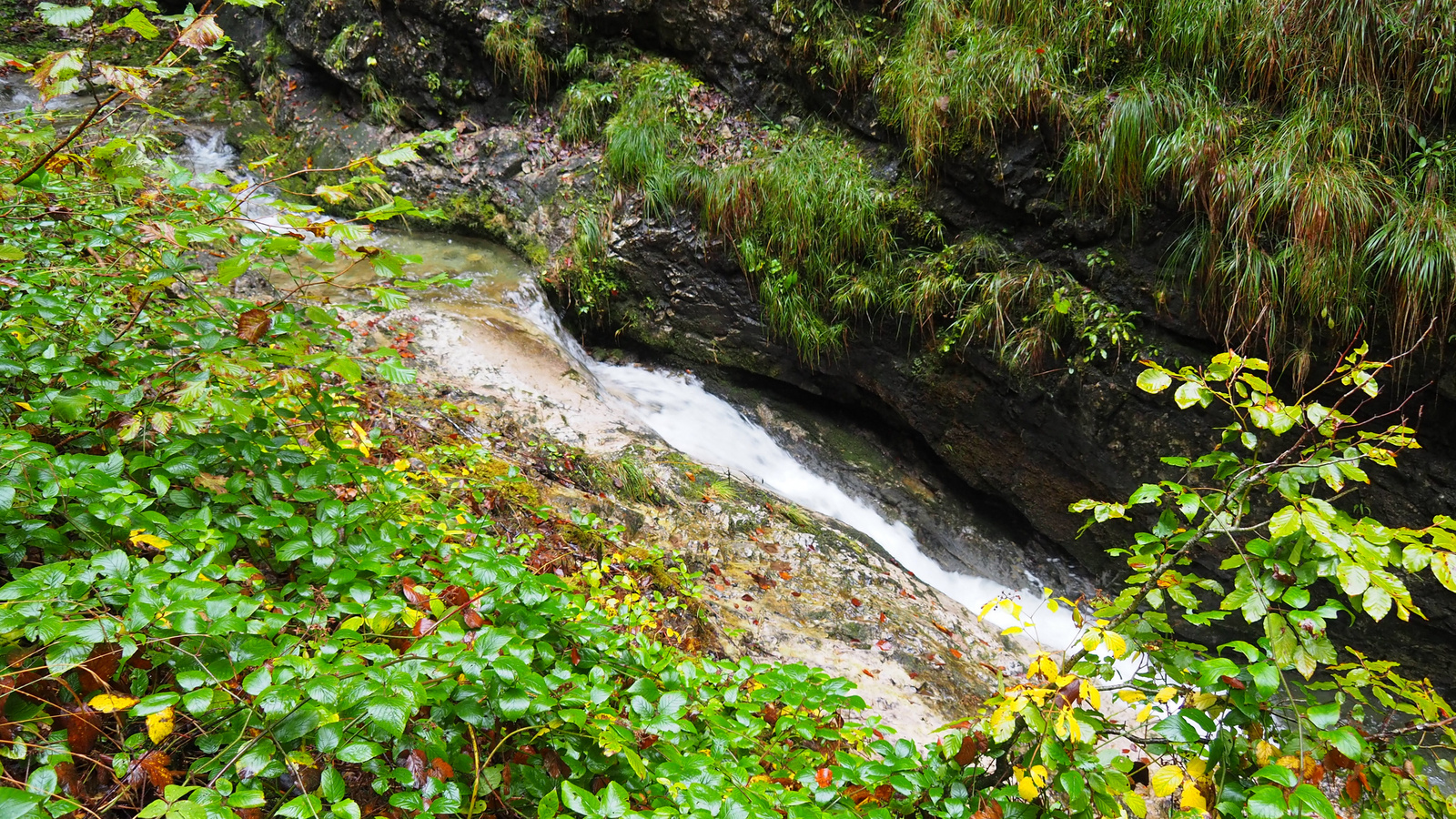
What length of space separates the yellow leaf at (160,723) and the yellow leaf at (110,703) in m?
0.04

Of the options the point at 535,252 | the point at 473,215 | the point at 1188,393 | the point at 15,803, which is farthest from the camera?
the point at 473,215

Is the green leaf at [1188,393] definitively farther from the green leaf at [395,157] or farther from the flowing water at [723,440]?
the flowing water at [723,440]

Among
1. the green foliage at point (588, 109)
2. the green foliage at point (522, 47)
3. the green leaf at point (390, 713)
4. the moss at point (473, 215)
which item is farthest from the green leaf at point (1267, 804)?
the green foliage at point (522, 47)

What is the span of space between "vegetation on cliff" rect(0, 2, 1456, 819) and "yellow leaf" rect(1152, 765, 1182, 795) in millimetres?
19

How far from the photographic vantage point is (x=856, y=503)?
20.2 feet

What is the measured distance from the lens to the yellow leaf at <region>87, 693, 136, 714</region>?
1.21 meters

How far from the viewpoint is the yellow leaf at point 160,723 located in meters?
1.20

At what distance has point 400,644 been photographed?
1739mm

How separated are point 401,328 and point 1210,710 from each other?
5.61 meters

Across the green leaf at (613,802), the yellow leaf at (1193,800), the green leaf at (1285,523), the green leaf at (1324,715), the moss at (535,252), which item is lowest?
the moss at (535,252)

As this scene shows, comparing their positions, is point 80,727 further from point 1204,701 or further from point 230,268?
point 1204,701

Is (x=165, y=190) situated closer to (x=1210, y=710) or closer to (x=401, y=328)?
(x=401, y=328)

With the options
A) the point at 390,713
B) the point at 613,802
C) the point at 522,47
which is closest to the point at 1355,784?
the point at 613,802

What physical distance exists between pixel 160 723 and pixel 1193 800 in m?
1.85
